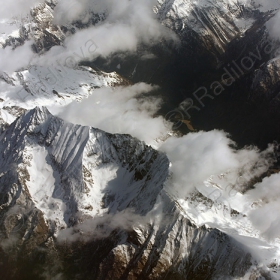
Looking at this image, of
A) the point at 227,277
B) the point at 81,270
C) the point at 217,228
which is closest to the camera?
the point at 227,277

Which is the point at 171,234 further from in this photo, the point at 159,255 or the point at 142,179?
the point at 142,179


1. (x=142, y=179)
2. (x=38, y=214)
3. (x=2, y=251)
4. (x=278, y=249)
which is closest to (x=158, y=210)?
(x=142, y=179)

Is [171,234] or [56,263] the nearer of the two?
[171,234]

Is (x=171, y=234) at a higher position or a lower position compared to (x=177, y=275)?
higher

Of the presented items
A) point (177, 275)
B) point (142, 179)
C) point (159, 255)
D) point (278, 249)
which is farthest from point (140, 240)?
point (278, 249)

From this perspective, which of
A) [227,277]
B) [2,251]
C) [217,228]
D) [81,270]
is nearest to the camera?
[227,277]

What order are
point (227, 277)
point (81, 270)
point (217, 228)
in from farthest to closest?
point (81, 270) → point (217, 228) → point (227, 277)

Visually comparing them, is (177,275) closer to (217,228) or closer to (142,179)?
(217,228)

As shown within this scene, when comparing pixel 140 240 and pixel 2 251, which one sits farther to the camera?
pixel 2 251

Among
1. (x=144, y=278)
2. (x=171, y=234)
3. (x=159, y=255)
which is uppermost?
(x=171, y=234)

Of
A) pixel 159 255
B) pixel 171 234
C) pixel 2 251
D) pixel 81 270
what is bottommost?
pixel 2 251
